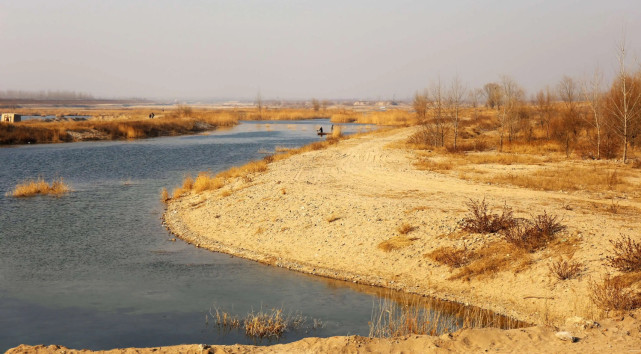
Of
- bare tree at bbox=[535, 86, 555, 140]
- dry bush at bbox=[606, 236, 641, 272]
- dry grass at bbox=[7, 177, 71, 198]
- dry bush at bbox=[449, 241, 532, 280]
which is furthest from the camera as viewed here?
bare tree at bbox=[535, 86, 555, 140]

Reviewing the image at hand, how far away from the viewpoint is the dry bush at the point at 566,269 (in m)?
13.0

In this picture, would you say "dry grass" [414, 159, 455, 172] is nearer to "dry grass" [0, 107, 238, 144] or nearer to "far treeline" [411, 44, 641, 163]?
"far treeline" [411, 44, 641, 163]

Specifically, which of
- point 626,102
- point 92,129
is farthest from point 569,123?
point 92,129

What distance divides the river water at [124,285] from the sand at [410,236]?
1.21 meters

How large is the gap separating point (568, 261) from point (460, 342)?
5.94m

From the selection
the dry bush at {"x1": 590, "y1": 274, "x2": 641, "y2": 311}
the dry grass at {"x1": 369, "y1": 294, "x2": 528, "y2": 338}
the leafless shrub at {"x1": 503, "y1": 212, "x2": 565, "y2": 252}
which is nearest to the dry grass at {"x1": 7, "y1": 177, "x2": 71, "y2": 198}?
the dry grass at {"x1": 369, "y1": 294, "x2": 528, "y2": 338}

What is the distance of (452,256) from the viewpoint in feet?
48.5

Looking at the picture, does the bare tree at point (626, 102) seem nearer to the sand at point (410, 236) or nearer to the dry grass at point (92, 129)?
the sand at point (410, 236)

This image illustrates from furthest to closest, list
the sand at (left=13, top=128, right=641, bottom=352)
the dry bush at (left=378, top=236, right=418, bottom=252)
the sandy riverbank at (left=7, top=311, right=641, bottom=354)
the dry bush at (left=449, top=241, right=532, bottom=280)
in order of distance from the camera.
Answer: the dry bush at (left=378, top=236, right=418, bottom=252)
the dry bush at (left=449, top=241, right=532, bottom=280)
the sand at (left=13, top=128, right=641, bottom=352)
the sandy riverbank at (left=7, top=311, right=641, bottom=354)

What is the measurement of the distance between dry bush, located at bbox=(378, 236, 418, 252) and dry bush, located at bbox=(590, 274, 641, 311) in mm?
5074

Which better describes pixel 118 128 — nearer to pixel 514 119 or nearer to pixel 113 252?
pixel 514 119

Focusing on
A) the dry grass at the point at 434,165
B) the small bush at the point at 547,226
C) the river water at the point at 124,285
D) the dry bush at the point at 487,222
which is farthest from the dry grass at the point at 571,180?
the river water at the point at 124,285

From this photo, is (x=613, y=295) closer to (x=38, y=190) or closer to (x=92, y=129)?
(x=38, y=190)

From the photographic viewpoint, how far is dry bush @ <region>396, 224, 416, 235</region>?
54.5ft
